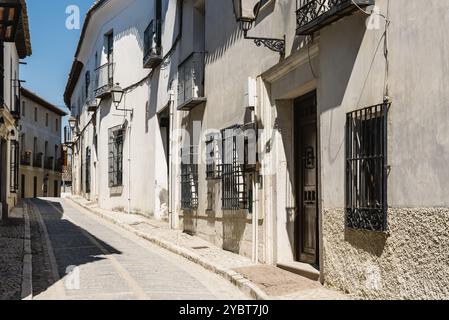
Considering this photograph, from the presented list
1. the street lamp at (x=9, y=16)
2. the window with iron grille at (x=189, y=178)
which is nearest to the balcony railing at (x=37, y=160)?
the street lamp at (x=9, y=16)

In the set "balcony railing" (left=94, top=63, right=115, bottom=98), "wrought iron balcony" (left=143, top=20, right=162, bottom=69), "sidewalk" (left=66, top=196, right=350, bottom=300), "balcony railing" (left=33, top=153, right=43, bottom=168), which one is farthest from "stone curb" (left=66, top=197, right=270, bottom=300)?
"balcony railing" (left=33, top=153, right=43, bottom=168)

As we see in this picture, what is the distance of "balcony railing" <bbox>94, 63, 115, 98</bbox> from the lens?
21844 millimetres

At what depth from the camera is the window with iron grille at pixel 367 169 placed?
5941 mm

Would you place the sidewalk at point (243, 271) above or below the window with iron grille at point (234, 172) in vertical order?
below

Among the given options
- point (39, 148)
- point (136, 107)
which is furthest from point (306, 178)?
point (39, 148)

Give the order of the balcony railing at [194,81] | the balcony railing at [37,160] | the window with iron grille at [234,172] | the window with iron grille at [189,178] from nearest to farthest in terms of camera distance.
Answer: the window with iron grille at [234,172] < the balcony railing at [194,81] < the window with iron grille at [189,178] < the balcony railing at [37,160]

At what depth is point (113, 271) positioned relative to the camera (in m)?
8.87

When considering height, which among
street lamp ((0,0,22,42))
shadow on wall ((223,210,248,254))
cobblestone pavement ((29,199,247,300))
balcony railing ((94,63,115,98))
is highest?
balcony railing ((94,63,115,98))

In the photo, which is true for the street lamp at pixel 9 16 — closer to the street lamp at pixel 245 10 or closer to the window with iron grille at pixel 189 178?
the window with iron grille at pixel 189 178

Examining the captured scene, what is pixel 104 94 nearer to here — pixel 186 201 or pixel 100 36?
pixel 100 36

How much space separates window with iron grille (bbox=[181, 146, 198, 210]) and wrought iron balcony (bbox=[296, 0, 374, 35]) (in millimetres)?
5982

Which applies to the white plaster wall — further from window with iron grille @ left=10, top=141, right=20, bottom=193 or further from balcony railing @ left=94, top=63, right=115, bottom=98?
window with iron grille @ left=10, top=141, right=20, bottom=193

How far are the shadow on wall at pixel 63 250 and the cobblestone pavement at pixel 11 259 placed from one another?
241mm

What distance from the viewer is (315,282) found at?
7.51m
